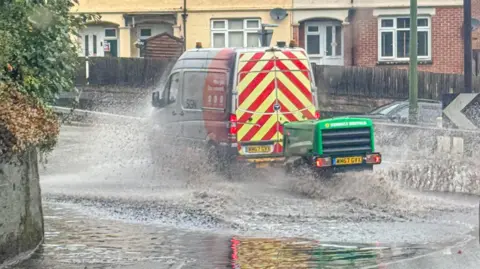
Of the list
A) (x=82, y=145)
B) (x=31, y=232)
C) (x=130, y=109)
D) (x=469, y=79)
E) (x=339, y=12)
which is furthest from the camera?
(x=339, y=12)

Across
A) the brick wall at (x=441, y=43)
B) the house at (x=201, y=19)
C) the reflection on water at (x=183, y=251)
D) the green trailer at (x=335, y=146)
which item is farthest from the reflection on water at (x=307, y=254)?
the house at (x=201, y=19)

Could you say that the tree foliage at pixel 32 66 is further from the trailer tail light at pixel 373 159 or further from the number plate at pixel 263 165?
the number plate at pixel 263 165

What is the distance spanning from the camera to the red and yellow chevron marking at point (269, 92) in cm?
1797

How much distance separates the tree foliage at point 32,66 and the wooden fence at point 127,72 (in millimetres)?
25276

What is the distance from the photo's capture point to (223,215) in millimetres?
14172

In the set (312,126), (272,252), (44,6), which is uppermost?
(44,6)

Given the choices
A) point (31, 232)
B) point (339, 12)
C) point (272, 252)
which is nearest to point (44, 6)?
point (31, 232)

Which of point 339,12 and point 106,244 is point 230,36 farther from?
point 106,244

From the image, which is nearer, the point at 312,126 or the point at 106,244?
the point at 106,244

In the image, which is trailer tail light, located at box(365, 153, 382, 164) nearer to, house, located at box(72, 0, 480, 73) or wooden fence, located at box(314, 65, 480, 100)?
wooden fence, located at box(314, 65, 480, 100)

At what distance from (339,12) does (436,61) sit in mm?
4131

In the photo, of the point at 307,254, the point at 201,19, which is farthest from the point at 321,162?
the point at 201,19

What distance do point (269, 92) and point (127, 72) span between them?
67.4ft

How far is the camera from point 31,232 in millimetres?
11234
